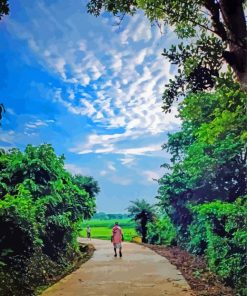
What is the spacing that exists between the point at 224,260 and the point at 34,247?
4775 millimetres

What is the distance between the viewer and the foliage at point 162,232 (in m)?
23.8

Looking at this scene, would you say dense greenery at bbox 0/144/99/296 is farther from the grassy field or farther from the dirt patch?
the grassy field

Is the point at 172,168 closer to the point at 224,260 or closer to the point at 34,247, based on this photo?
the point at 224,260

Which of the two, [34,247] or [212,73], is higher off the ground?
[212,73]

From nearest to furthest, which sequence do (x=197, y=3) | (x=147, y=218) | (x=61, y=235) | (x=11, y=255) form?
(x=197, y=3)
(x=11, y=255)
(x=61, y=235)
(x=147, y=218)

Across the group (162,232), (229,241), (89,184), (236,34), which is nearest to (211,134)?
(229,241)

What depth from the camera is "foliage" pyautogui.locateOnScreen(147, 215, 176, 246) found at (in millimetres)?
23781

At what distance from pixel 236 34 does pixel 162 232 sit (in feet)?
73.6

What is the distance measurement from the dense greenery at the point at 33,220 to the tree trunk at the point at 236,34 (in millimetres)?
5841

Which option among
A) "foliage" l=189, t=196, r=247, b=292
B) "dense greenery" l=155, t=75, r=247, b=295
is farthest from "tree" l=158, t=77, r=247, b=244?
"foliage" l=189, t=196, r=247, b=292

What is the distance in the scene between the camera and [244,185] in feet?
49.0

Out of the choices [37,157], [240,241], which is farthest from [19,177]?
[240,241]

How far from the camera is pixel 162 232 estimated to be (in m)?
27.7

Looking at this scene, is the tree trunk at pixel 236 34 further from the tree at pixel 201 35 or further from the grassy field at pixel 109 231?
the grassy field at pixel 109 231
